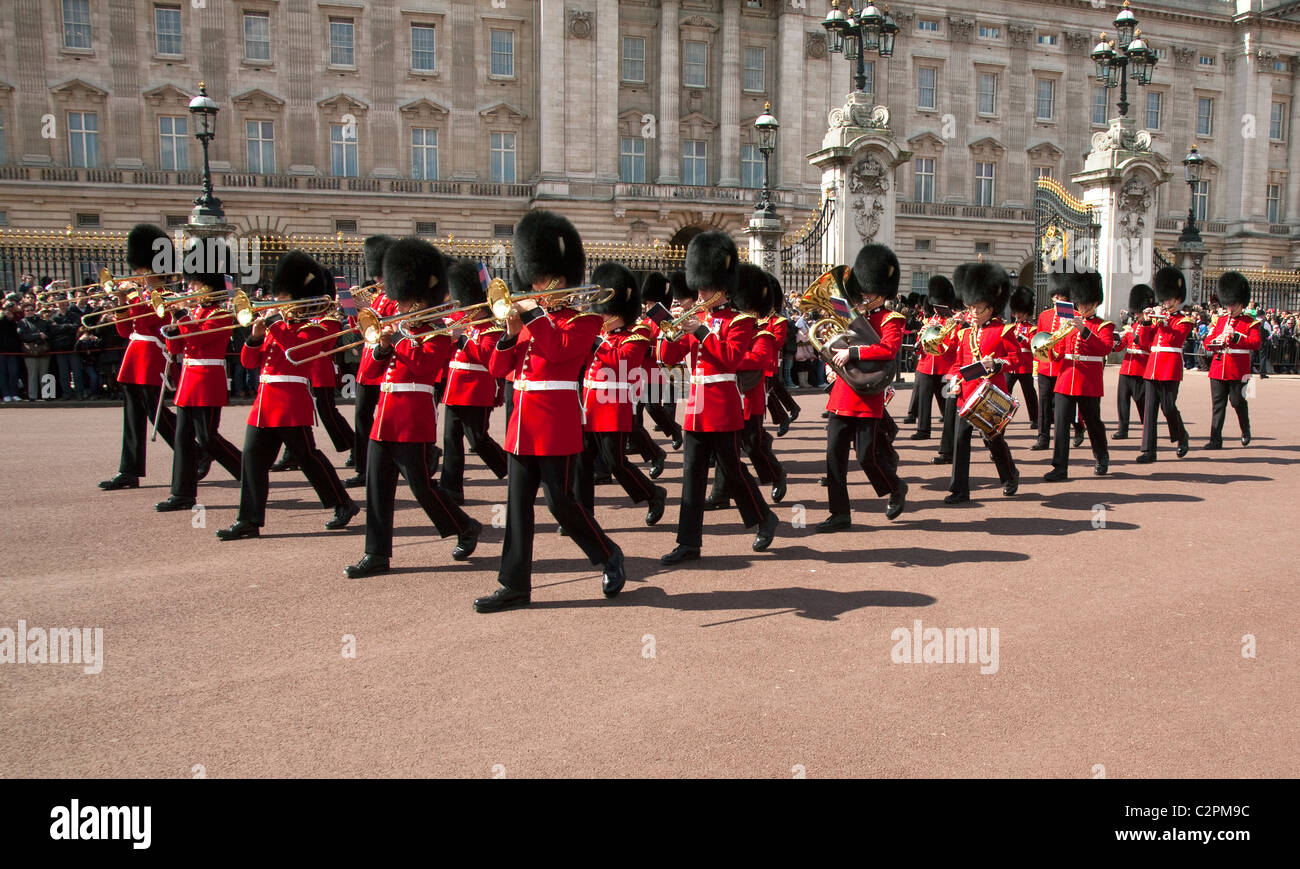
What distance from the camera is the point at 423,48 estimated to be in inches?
1336

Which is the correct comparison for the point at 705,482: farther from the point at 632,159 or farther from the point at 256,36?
the point at 256,36

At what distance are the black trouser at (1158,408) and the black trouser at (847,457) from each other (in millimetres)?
4342

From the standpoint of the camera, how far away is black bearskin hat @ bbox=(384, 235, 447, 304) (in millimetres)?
5883

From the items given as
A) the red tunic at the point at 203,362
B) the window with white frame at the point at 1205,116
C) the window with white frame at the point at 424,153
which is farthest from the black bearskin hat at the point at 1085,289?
the window with white frame at the point at 1205,116

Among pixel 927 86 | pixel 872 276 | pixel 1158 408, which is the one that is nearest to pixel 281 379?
pixel 872 276

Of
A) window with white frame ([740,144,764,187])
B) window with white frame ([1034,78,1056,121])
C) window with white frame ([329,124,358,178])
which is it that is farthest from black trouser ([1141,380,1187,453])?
window with white frame ([1034,78,1056,121])

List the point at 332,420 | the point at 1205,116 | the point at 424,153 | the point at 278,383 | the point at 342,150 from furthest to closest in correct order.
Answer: the point at 1205,116, the point at 424,153, the point at 342,150, the point at 332,420, the point at 278,383

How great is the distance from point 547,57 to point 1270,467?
28446mm

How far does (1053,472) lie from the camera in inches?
349

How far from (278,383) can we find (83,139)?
3069 cm

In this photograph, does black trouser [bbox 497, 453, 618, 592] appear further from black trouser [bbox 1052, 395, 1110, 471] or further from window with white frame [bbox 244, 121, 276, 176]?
window with white frame [bbox 244, 121, 276, 176]

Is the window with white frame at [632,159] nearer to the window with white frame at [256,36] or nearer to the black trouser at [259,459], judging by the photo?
the window with white frame at [256,36]

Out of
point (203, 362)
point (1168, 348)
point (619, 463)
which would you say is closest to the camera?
point (619, 463)

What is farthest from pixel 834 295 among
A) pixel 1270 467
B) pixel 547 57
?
pixel 547 57
